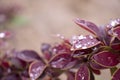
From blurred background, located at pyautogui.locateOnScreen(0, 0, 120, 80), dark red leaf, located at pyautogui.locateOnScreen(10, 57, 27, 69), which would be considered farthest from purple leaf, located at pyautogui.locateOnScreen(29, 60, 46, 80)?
blurred background, located at pyautogui.locateOnScreen(0, 0, 120, 80)

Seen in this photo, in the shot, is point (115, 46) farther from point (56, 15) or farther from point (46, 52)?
point (56, 15)

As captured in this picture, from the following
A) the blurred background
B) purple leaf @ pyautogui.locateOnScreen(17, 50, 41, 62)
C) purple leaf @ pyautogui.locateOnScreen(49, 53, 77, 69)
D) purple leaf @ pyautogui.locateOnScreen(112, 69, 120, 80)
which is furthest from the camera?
the blurred background

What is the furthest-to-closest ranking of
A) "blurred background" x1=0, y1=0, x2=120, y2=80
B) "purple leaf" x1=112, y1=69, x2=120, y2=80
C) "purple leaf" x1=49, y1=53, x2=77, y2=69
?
"blurred background" x1=0, y1=0, x2=120, y2=80, "purple leaf" x1=49, y1=53, x2=77, y2=69, "purple leaf" x1=112, y1=69, x2=120, y2=80

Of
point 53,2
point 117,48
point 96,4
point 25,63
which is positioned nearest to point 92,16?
point 96,4

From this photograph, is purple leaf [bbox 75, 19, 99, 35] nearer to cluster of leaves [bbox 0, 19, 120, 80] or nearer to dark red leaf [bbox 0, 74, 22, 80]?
cluster of leaves [bbox 0, 19, 120, 80]

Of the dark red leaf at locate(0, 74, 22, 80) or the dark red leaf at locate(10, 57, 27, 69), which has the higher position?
the dark red leaf at locate(10, 57, 27, 69)

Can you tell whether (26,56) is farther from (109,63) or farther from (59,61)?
(109,63)
